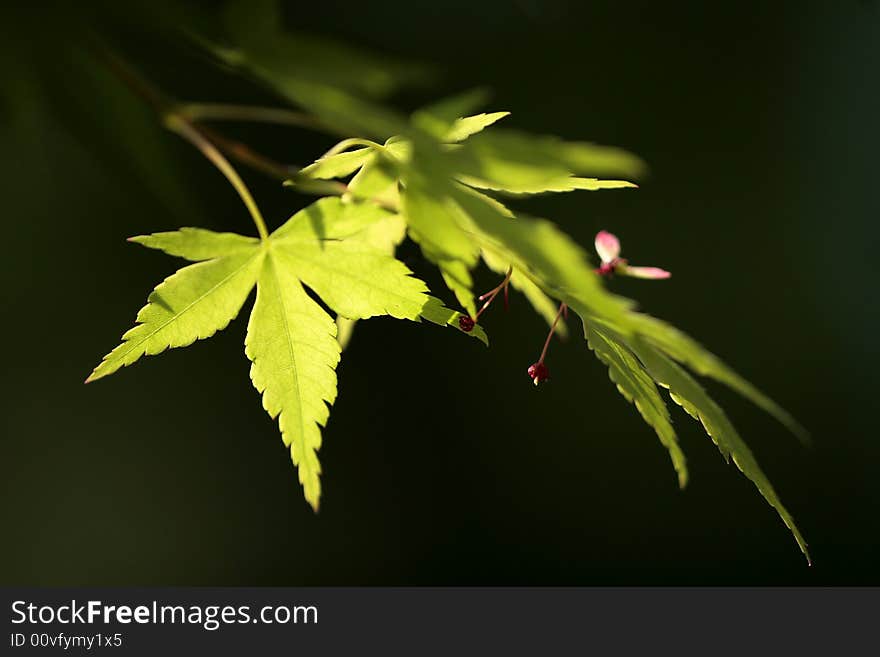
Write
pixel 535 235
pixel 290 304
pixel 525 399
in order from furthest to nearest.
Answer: pixel 525 399 < pixel 290 304 < pixel 535 235

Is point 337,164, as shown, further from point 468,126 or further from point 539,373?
point 539,373

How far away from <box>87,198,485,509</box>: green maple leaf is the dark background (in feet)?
8.03

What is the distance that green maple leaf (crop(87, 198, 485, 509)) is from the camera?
0.58 m

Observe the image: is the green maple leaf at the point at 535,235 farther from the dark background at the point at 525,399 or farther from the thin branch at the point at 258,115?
the dark background at the point at 525,399

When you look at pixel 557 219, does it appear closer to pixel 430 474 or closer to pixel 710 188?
pixel 710 188

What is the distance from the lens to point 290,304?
61 cm

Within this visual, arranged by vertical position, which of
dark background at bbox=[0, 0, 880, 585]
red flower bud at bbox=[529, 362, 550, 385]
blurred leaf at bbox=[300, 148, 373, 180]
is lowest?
red flower bud at bbox=[529, 362, 550, 385]

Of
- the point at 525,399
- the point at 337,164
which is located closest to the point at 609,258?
the point at 337,164

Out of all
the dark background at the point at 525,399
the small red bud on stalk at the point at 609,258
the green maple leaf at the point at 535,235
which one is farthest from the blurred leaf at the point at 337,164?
the dark background at the point at 525,399

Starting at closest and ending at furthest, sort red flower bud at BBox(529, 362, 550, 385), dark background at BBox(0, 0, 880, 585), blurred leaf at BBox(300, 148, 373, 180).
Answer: blurred leaf at BBox(300, 148, 373, 180) → red flower bud at BBox(529, 362, 550, 385) → dark background at BBox(0, 0, 880, 585)

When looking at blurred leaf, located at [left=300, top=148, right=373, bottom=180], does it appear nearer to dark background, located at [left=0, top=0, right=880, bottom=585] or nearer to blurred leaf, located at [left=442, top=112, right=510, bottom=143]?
blurred leaf, located at [left=442, top=112, right=510, bottom=143]

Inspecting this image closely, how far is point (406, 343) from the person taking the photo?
324 cm

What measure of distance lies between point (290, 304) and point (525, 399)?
2.77 metres

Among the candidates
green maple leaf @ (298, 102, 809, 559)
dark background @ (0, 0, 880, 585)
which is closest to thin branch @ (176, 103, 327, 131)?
green maple leaf @ (298, 102, 809, 559)
